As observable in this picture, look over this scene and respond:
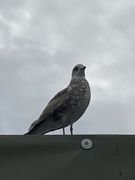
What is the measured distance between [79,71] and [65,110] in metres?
0.47

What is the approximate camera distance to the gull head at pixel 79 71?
267 cm

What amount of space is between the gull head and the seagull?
0.18 m

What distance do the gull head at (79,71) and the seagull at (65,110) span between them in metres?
0.18

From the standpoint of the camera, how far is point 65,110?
2322 millimetres

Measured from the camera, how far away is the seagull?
2275 mm
